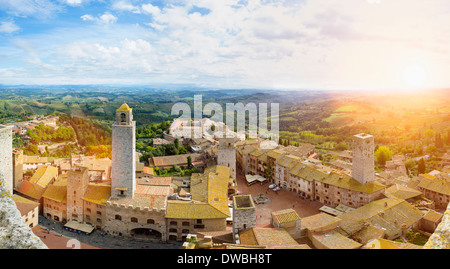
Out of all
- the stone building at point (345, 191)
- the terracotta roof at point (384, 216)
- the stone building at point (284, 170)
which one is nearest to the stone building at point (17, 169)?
the stone building at point (284, 170)

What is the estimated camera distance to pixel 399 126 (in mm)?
67250

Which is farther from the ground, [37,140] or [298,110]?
[298,110]

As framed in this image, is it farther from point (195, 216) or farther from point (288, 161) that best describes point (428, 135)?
point (195, 216)

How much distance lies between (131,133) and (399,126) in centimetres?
6646

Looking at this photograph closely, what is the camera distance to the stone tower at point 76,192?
68.3 ft

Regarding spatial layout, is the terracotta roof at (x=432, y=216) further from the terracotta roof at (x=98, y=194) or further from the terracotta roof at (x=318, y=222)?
the terracotta roof at (x=98, y=194)

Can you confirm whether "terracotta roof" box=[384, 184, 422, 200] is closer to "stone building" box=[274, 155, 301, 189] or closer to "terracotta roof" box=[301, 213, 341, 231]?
"stone building" box=[274, 155, 301, 189]

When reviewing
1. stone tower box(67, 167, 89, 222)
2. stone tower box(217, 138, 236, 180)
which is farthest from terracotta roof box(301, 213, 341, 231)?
stone tower box(67, 167, 89, 222)

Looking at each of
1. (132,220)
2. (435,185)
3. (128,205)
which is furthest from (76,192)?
(435,185)

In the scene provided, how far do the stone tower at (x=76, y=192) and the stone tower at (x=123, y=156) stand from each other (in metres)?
2.47

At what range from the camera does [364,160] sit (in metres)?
23.9

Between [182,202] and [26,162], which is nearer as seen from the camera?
[182,202]
